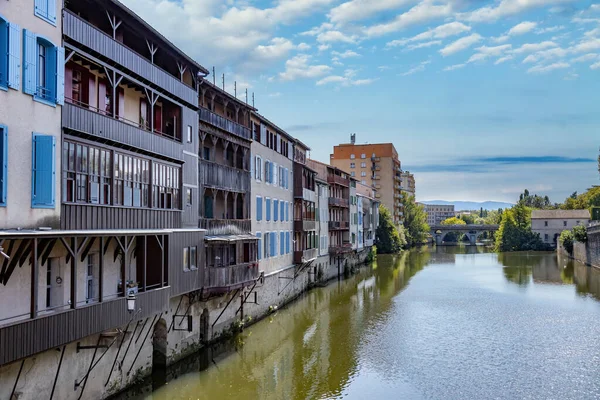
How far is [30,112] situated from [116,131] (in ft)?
13.7

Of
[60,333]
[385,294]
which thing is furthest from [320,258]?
[60,333]

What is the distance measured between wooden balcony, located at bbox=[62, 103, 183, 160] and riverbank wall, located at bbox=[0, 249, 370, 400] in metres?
6.16

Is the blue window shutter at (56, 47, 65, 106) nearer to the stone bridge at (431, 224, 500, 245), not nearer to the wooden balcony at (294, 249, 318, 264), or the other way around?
the wooden balcony at (294, 249, 318, 264)

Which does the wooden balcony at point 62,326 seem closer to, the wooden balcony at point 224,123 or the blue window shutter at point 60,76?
the blue window shutter at point 60,76

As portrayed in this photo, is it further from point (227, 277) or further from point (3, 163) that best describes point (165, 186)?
point (3, 163)

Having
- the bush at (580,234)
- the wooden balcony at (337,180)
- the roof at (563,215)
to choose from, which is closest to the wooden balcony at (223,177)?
the wooden balcony at (337,180)

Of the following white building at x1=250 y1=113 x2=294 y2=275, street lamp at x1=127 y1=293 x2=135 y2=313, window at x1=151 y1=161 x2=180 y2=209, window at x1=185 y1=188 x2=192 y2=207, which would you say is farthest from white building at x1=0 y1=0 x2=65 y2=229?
white building at x1=250 y1=113 x2=294 y2=275

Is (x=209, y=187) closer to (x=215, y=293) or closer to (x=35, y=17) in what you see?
(x=215, y=293)

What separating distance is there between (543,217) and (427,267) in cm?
5077

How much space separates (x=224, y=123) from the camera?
3005cm

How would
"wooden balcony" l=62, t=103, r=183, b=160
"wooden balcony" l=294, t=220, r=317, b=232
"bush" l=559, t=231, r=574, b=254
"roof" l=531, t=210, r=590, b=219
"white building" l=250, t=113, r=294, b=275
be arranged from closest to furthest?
"wooden balcony" l=62, t=103, r=183, b=160 < "white building" l=250, t=113, r=294, b=275 < "wooden balcony" l=294, t=220, r=317, b=232 < "bush" l=559, t=231, r=574, b=254 < "roof" l=531, t=210, r=590, b=219

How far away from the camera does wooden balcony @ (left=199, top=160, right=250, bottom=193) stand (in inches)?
1084

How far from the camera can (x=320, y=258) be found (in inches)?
2221

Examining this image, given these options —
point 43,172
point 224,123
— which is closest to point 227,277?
point 224,123
